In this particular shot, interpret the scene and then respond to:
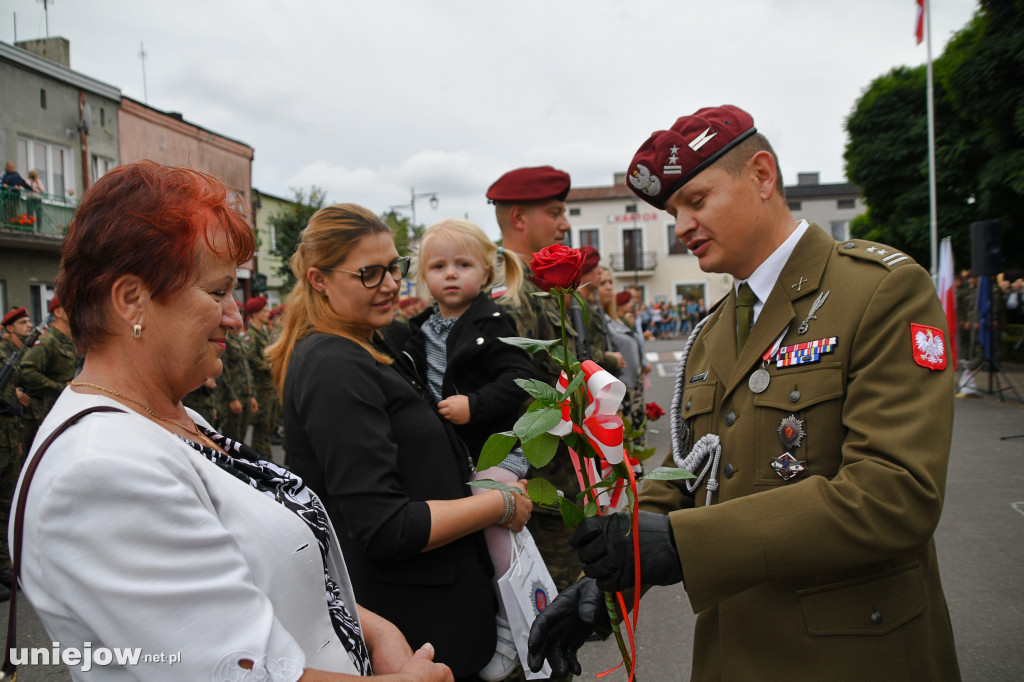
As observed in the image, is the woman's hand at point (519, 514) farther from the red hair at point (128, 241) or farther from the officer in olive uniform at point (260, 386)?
the officer in olive uniform at point (260, 386)

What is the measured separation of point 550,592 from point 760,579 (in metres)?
0.98

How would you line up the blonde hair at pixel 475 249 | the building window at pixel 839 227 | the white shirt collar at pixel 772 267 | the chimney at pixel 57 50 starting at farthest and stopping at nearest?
the building window at pixel 839 227 < the chimney at pixel 57 50 < the blonde hair at pixel 475 249 < the white shirt collar at pixel 772 267

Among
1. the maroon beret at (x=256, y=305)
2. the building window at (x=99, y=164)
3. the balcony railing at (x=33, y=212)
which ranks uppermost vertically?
the building window at (x=99, y=164)

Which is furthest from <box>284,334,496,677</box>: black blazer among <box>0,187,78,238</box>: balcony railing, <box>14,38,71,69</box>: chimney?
<box>14,38,71,69</box>: chimney

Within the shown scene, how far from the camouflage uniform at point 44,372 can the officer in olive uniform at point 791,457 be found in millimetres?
6426

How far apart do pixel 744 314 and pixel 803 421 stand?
43 cm

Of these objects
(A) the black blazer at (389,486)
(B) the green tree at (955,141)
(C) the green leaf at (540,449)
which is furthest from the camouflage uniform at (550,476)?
(B) the green tree at (955,141)

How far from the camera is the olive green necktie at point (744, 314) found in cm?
190

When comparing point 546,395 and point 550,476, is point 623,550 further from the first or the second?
point 550,476

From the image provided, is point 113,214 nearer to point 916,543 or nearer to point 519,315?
point 916,543

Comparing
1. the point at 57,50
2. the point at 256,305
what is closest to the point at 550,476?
the point at 256,305

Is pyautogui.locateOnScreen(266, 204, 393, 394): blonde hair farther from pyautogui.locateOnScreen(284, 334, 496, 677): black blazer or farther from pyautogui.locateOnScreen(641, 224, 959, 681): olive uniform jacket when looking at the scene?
pyautogui.locateOnScreen(641, 224, 959, 681): olive uniform jacket

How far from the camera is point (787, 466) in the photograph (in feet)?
5.19

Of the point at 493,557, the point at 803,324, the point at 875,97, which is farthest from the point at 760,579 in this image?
the point at 875,97
